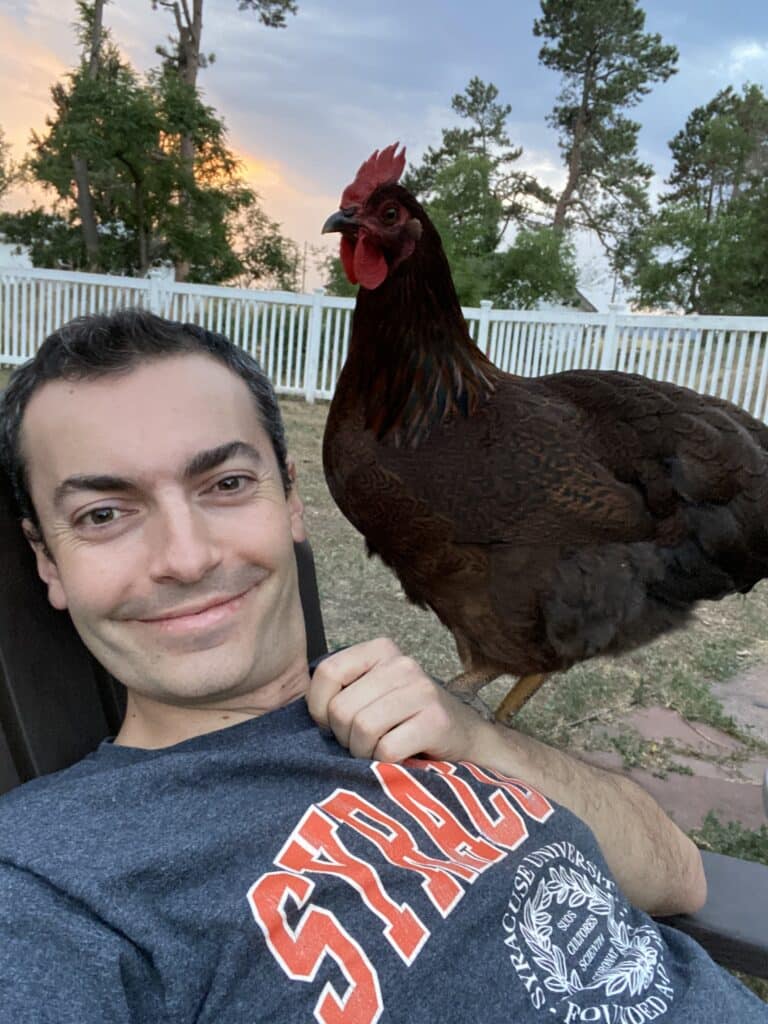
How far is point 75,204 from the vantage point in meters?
15.1

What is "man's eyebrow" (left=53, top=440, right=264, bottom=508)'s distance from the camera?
3.80 ft

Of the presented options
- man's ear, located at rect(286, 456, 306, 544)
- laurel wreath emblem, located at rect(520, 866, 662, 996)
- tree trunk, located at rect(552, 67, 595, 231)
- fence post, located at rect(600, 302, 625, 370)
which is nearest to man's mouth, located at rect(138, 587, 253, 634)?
man's ear, located at rect(286, 456, 306, 544)

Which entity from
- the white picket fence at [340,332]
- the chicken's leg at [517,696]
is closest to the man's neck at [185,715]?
the chicken's leg at [517,696]

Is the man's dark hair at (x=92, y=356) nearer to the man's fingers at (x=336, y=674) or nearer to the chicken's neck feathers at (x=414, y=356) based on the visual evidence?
the man's fingers at (x=336, y=674)

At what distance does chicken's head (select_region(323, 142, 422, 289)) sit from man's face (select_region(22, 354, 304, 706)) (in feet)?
3.85

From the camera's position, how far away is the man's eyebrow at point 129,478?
3.80ft

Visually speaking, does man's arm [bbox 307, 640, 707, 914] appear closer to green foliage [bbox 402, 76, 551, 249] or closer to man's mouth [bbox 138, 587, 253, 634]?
man's mouth [bbox 138, 587, 253, 634]

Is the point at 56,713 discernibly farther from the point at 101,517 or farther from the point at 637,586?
the point at 637,586

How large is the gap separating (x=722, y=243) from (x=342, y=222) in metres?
15.6

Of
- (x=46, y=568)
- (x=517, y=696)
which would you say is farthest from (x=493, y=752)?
(x=517, y=696)

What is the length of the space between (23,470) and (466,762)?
2.97 feet

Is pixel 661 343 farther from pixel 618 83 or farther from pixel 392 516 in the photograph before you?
pixel 618 83

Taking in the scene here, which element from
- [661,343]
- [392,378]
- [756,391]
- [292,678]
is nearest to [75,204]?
[661,343]

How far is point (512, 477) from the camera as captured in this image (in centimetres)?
219
